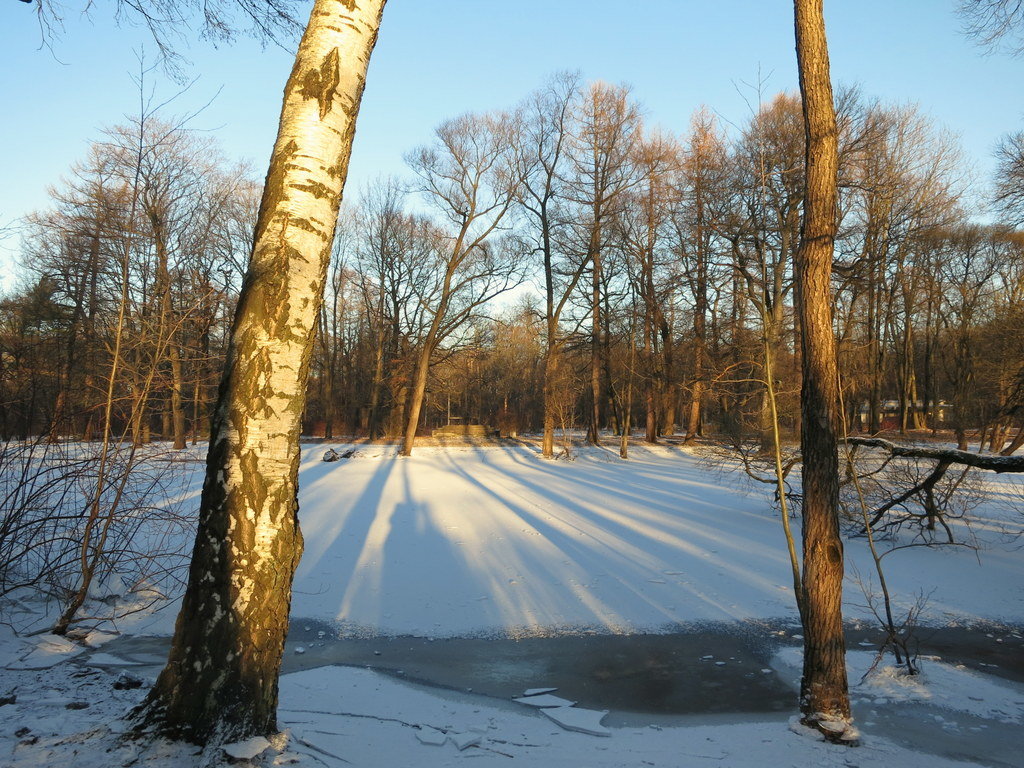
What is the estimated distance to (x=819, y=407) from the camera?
5027mm

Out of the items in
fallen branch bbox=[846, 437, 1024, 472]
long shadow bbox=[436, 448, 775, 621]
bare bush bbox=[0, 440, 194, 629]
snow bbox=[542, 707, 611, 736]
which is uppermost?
fallen branch bbox=[846, 437, 1024, 472]

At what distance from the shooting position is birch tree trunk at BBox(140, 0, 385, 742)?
2.98m

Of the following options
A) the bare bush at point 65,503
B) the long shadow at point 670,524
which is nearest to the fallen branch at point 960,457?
the long shadow at point 670,524

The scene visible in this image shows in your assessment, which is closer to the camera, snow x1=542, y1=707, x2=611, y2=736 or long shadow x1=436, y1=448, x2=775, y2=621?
snow x1=542, y1=707, x2=611, y2=736

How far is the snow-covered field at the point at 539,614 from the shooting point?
394 cm

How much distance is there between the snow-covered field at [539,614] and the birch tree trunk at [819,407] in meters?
0.46

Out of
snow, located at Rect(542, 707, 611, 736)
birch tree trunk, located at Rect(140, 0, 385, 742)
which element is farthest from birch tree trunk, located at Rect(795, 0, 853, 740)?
birch tree trunk, located at Rect(140, 0, 385, 742)

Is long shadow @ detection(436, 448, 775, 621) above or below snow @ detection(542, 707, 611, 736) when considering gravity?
above

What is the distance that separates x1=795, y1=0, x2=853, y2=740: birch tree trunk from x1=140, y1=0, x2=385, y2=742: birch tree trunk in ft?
11.9

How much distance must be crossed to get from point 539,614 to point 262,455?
5.74 meters

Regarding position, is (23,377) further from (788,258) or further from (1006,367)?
(788,258)

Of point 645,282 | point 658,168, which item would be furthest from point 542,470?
point 658,168

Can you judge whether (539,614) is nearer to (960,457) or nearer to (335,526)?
(960,457)

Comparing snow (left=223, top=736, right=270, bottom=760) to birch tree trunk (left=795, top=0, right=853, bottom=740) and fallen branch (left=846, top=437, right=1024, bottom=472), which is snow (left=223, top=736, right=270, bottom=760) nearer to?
birch tree trunk (left=795, top=0, right=853, bottom=740)
